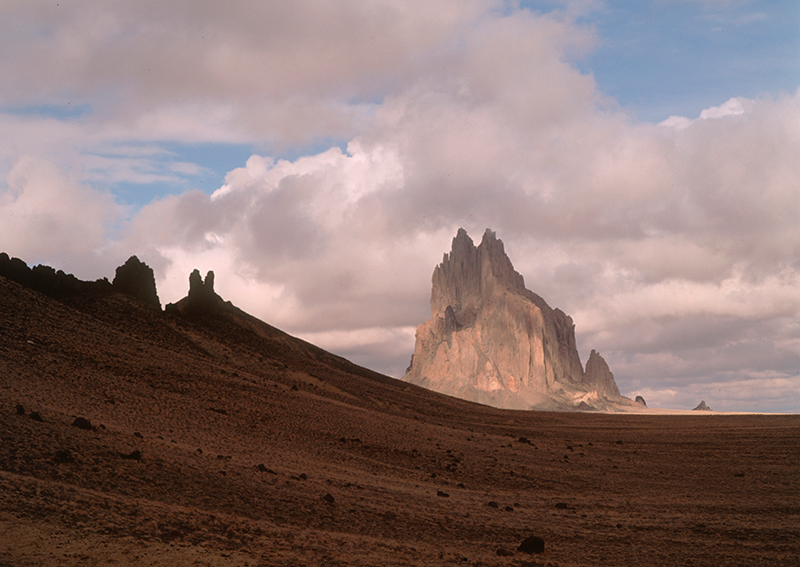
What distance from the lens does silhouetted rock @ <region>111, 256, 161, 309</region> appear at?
193 ft

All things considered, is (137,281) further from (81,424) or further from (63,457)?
(63,457)

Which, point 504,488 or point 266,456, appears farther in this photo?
point 504,488

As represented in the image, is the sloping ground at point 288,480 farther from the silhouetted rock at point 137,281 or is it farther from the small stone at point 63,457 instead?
the silhouetted rock at point 137,281

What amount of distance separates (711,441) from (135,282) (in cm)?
5261

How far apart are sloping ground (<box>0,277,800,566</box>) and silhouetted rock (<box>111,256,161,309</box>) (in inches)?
341

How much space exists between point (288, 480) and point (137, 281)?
45043 millimetres

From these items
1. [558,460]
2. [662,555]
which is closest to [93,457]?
[662,555]

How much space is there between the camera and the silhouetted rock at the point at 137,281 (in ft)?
193

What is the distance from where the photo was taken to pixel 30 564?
33.6 ft

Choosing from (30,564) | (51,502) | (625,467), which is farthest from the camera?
(625,467)

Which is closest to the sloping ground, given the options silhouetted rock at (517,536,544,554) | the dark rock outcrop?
the dark rock outcrop

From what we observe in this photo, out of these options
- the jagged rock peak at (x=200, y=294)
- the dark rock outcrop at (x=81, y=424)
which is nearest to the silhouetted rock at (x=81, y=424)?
the dark rock outcrop at (x=81, y=424)

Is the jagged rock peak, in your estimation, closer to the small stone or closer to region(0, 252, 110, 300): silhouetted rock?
region(0, 252, 110, 300): silhouetted rock

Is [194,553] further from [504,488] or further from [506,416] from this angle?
[506,416]
